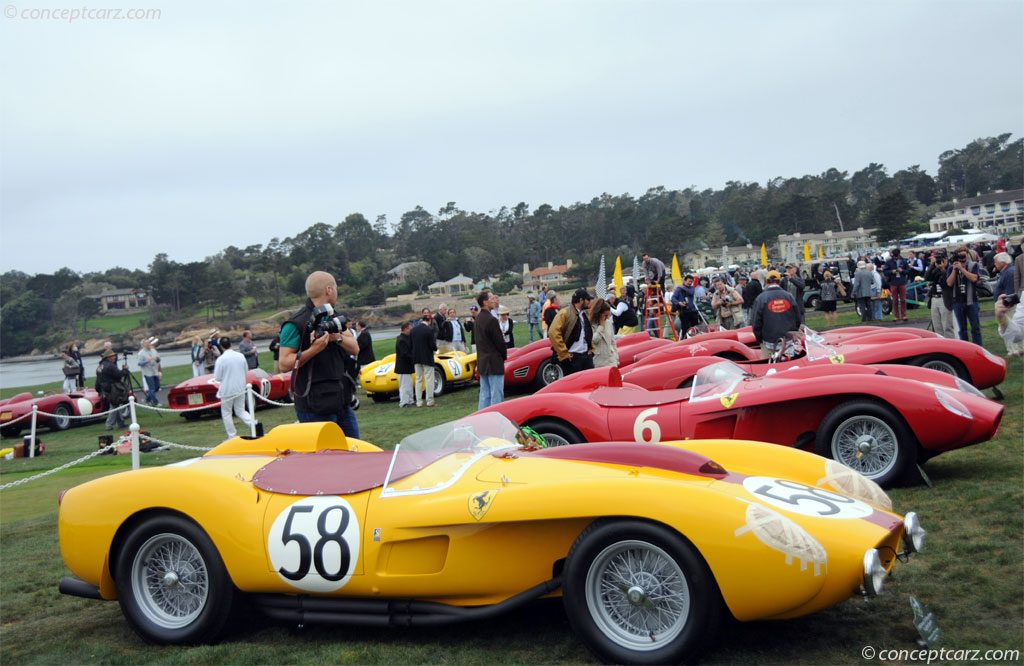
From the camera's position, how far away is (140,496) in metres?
4.77

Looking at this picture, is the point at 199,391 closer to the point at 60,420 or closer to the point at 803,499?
the point at 60,420

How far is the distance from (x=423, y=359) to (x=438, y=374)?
170 cm

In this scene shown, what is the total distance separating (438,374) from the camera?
55.7 feet

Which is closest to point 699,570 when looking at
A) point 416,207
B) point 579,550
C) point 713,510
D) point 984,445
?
point 713,510

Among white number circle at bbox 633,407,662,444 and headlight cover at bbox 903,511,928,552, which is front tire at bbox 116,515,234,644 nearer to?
headlight cover at bbox 903,511,928,552

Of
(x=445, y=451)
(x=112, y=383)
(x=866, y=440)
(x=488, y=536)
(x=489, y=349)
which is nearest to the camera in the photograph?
(x=488, y=536)

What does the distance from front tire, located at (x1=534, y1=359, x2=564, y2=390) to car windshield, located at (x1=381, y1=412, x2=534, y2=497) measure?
389 inches

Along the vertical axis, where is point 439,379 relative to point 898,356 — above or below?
below

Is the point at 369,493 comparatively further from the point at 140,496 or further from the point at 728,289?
the point at 728,289

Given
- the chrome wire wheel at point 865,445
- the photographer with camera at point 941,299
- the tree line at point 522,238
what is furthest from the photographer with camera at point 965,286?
the tree line at point 522,238

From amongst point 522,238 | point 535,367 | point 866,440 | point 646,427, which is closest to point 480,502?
point 646,427

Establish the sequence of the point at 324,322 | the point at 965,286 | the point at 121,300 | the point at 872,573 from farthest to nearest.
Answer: the point at 121,300 → the point at 965,286 → the point at 324,322 → the point at 872,573

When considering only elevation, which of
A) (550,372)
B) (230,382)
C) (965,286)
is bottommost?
(550,372)

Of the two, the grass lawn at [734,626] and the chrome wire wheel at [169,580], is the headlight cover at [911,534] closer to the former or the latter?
the grass lawn at [734,626]
